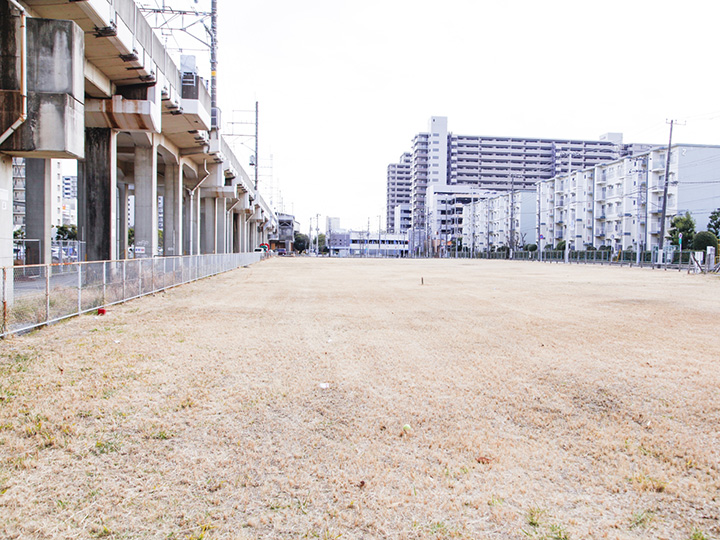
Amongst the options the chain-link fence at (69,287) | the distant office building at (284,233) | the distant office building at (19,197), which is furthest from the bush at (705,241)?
the distant office building at (284,233)

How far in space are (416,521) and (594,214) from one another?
102552 mm

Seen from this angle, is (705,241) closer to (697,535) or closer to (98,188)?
(98,188)

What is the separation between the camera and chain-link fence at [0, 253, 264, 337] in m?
11.6

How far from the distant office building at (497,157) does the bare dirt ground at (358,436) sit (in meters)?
166

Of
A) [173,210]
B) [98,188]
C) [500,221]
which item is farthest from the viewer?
[500,221]

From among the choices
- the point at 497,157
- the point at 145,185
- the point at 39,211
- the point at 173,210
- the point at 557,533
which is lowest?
the point at 557,533

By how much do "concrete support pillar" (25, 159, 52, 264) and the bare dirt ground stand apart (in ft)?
39.4

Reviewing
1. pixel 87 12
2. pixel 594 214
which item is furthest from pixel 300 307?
pixel 594 214

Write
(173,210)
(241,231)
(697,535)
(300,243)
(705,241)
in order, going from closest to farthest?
(697,535)
(173,210)
(705,241)
(241,231)
(300,243)

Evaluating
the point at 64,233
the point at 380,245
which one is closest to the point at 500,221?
the point at 380,245

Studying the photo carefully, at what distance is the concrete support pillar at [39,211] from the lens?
842 inches

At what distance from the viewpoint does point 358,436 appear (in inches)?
221

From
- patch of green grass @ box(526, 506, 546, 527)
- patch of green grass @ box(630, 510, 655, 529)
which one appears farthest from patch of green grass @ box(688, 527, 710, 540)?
patch of green grass @ box(526, 506, 546, 527)

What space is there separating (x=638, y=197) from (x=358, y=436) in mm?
91257
